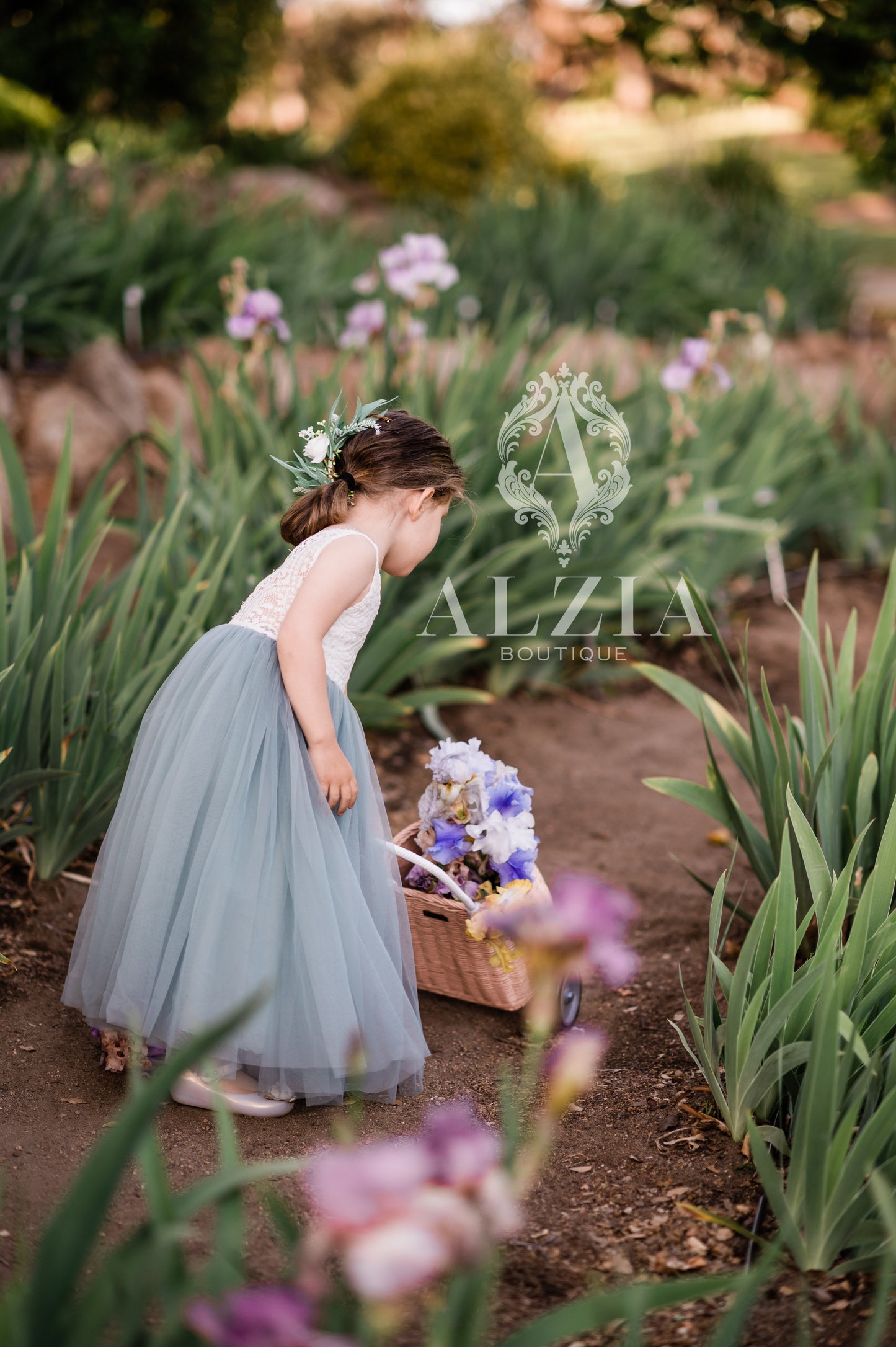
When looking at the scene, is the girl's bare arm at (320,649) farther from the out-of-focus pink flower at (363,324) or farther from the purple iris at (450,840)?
the out-of-focus pink flower at (363,324)

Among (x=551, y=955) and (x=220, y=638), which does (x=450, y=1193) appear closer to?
(x=551, y=955)

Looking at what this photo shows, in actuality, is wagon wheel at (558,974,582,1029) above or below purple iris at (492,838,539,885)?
below

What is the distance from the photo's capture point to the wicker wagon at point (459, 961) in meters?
2.01

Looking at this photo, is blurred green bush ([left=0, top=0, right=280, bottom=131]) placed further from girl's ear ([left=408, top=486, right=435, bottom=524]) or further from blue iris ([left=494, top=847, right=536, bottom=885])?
blue iris ([left=494, top=847, right=536, bottom=885])

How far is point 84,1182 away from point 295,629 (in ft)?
3.17

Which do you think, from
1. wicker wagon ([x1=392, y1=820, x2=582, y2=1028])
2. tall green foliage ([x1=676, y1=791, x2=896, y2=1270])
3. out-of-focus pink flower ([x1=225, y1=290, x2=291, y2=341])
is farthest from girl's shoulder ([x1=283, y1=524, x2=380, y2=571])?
out-of-focus pink flower ([x1=225, y1=290, x2=291, y2=341])

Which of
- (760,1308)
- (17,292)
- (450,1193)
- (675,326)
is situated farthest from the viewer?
(675,326)

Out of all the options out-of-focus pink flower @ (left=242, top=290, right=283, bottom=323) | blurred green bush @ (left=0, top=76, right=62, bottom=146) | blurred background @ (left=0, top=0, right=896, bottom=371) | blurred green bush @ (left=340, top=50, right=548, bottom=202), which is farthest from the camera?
blurred green bush @ (left=340, top=50, right=548, bottom=202)

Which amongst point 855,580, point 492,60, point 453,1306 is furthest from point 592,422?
point 492,60

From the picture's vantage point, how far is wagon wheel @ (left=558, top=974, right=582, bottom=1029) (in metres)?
2.06

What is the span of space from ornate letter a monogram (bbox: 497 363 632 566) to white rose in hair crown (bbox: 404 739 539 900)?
1.34 m

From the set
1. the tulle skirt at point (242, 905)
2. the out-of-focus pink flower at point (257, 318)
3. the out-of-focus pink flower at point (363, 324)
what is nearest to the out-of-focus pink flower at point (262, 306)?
the out-of-focus pink flower at point (257, 318)

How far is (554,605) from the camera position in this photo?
3.34 m

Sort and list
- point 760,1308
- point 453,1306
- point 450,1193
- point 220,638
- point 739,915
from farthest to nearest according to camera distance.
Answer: point 739,915 < point 220,638 < point 760,1308 < point 453,1306 < point 450,1193
